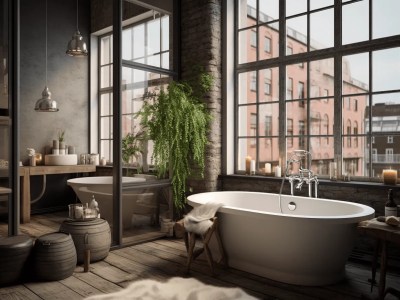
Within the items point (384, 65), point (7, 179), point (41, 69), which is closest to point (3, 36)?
point (7, 179)

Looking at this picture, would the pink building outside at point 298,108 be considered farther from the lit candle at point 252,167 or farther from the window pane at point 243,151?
the lit candle at point 252,167

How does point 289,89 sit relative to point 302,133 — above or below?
above

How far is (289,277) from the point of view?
3211 millimetres

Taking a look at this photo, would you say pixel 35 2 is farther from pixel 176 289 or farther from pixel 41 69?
pixel 176 289

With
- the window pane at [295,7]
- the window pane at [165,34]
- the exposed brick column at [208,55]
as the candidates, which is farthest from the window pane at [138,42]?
the window pane at [295,7]

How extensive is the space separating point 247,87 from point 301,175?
59.6 inches

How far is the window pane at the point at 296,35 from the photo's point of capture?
4.41 meters

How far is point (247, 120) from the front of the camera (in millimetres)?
4992

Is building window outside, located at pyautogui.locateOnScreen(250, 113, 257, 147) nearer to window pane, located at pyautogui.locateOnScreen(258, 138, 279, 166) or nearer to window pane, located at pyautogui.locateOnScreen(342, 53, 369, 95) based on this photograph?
window pane, located at pyautogui.locateOnScreen(258, 138, 279, 166)

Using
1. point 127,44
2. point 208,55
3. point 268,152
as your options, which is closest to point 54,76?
point 127,44

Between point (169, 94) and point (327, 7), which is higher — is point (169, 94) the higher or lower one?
the lower one

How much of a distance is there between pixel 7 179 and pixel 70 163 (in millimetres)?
2689

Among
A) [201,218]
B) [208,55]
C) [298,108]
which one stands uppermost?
[208,55]

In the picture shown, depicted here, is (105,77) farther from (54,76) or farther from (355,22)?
(355,22)
